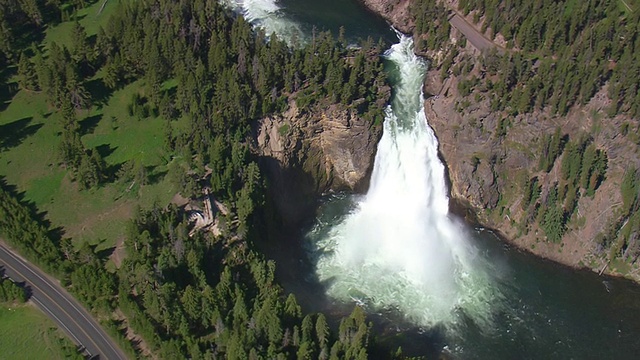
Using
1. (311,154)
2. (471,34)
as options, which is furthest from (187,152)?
(471,34)

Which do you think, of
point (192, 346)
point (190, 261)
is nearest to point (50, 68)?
point (190, 261)

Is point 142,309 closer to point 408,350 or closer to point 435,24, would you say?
point 408,350

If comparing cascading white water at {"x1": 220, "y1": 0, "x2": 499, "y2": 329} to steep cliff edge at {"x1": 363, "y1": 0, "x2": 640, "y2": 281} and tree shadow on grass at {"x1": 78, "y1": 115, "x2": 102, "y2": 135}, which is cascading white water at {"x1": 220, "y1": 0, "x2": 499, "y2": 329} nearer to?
steep cliff edge at {"x1": 363, "y1": 0, "x2": 640, "y2": 281}

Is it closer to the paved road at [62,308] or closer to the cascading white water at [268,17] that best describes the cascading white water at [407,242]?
the cascading white water at [268,17]

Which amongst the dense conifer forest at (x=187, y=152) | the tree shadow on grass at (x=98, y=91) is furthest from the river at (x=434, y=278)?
the tree shadow on grass at (x=98, y=91)

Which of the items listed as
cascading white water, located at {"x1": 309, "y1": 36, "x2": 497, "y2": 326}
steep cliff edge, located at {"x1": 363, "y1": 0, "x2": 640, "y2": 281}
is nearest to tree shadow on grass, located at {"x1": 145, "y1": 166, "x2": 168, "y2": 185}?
cascading white water, located at {"x1": 309, "y1": 36, "x2": 497, "y2": 326}

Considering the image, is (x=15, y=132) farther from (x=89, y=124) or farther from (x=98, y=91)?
(x=98, y=91)
